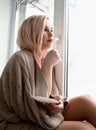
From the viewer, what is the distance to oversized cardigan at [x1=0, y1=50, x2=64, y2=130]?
868mm

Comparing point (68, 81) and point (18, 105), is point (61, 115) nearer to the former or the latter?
point (18, 105)

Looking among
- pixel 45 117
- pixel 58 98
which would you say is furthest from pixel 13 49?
pixel 45 117

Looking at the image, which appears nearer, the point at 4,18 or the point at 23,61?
the point at 23,61

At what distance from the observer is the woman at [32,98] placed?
2.86 ft

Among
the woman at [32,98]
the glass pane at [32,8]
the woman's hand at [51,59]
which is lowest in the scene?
the woman at [32,98]

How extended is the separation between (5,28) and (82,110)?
1.12 m

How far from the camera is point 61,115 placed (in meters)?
0.96

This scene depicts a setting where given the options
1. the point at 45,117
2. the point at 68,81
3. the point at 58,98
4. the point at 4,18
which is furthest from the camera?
the point at 4,18

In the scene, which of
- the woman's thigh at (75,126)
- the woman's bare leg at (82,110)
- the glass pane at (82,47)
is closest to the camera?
the woman's thigh at (75,126)

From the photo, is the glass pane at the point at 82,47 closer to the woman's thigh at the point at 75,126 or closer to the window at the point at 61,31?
the window at the point at 61,31

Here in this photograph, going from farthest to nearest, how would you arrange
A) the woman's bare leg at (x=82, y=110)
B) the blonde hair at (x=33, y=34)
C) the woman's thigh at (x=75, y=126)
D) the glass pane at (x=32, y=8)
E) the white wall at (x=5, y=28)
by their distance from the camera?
the white wall at (x=5, y=28) → the glass pane at (x=32, y=8) → the blonde hair at (x=33, y=34) → the woman's bare leg at (x=82, y=110) → the woman's thigh at (x=75, y=126)

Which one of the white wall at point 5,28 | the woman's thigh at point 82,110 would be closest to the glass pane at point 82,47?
the woman's thigh at point 82,110

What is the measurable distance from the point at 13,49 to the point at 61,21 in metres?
0.67

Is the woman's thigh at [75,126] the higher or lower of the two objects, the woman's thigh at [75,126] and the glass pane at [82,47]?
the lower
